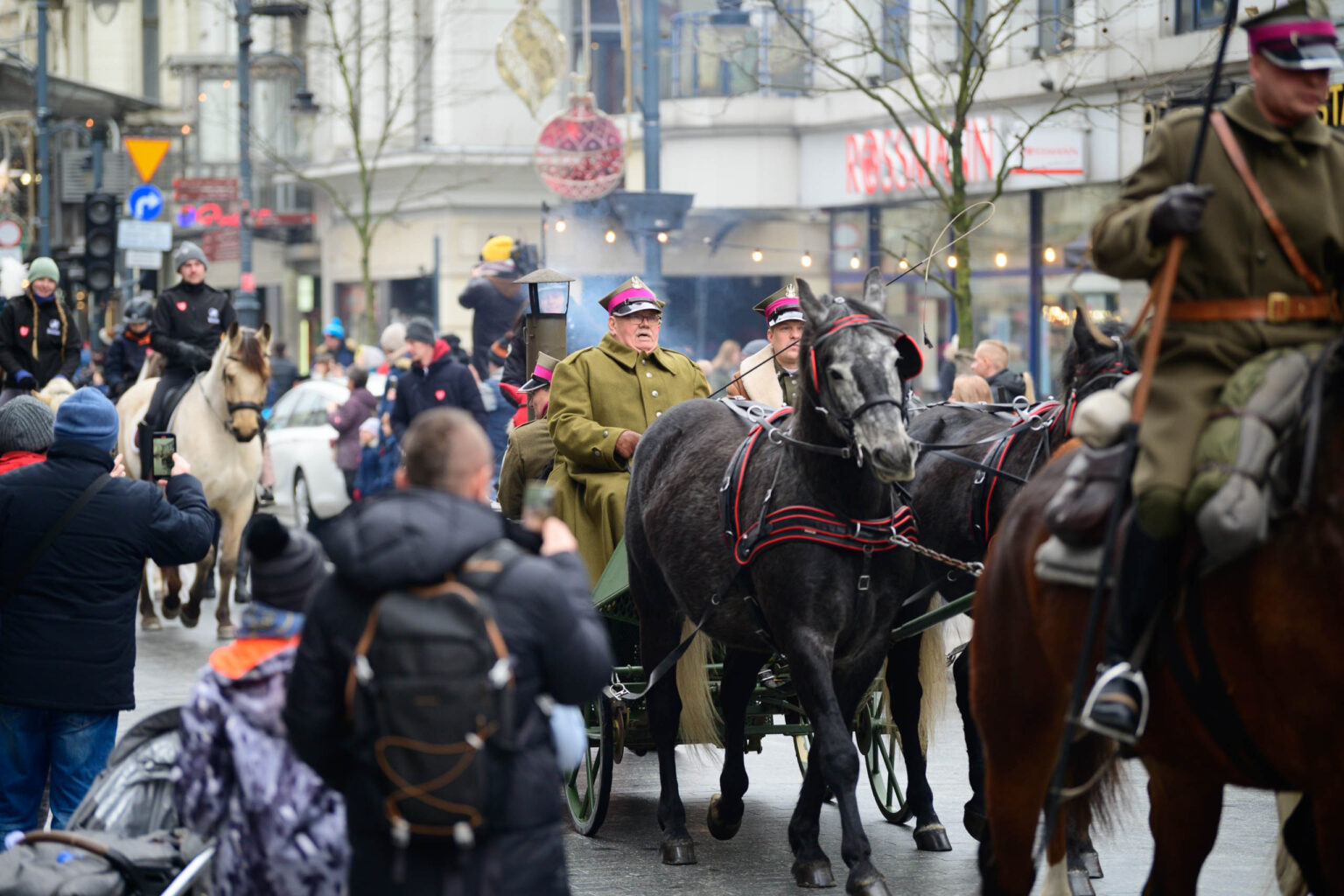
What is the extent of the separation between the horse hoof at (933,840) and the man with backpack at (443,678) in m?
4.07

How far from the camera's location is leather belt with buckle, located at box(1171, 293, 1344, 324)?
4605 mm

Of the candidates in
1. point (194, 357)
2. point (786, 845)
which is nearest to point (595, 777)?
point (786, 845)

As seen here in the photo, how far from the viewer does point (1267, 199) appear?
15.0ft

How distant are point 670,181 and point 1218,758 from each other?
28473 mm

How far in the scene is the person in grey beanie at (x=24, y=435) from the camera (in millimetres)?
7305

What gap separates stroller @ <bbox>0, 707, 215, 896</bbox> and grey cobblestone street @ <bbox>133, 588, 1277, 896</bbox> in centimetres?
249

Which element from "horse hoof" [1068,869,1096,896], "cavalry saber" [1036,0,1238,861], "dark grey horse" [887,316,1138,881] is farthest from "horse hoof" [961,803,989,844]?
"cavalry saber" [1036,0,1238,861]

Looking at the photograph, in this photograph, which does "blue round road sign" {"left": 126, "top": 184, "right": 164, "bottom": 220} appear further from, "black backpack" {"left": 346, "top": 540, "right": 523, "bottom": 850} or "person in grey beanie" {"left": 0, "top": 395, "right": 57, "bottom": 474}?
"black backpack" {"left": 346, "top": 540, "right": 523, "bottom": 850}

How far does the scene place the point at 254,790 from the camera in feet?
14.9

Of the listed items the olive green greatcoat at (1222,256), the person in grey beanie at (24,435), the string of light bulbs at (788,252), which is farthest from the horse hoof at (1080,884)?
the string of light bulbs at (788,252)

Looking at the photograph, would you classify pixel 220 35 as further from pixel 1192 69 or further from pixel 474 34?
pixel 1192 69

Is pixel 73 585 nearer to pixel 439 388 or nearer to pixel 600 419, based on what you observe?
pixel 600 419

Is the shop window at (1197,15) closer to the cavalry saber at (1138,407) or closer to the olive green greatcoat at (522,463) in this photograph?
the olive green greatcoat at (522,463)

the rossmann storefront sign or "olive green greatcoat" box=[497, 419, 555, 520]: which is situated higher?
the rossmann storefront sign
